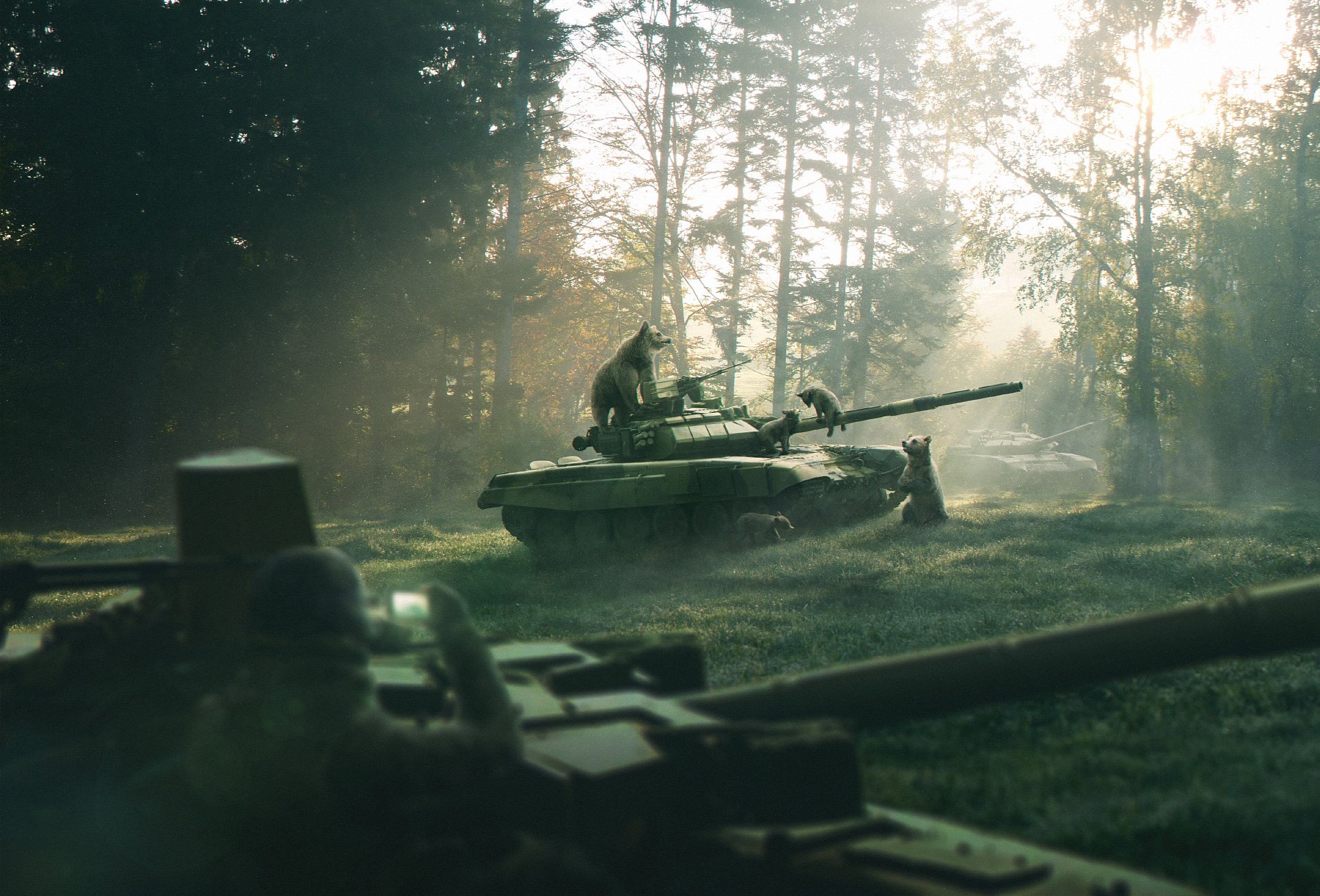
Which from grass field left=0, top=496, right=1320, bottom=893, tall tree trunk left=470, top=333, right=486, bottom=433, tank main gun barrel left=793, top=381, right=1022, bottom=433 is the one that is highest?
tall tree trunk left=470, top=333, right=486, bottom=433

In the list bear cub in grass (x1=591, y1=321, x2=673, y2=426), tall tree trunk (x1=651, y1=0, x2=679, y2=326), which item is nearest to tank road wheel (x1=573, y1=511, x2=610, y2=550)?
bear cub in grass (x1=591, y1=321, x2=673, y2=426)

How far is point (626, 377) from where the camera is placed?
13.7 meters

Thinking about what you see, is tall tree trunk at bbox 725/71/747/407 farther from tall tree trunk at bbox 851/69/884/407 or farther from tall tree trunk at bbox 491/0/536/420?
tall tree trunk at bbox 491/0/536/420

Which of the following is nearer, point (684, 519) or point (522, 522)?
point (684, 519)

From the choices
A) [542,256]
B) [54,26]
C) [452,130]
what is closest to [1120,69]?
[452,130]

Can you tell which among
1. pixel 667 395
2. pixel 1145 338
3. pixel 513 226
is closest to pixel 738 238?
pixel 513 226

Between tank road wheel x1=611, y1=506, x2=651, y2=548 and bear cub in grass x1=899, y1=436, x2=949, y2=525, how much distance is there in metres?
3.62

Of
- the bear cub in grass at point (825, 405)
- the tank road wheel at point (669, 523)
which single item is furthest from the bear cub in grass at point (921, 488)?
the tank road wheel at point (669, 523)

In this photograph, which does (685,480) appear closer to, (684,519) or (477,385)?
(684,519)

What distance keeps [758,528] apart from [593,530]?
6.53 ft

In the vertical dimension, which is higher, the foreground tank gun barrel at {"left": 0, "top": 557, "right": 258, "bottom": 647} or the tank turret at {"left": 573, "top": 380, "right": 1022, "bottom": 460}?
the tank turret at {"left": 573, "top": 380, "right": 1022, "bottom": 460}

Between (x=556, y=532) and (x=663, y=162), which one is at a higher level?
(x=663, y=162)

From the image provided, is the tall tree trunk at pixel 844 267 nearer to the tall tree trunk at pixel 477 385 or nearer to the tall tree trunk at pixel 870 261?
the tall tree trunk at pixel 870 261

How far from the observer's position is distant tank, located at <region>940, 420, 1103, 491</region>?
27062 mm
